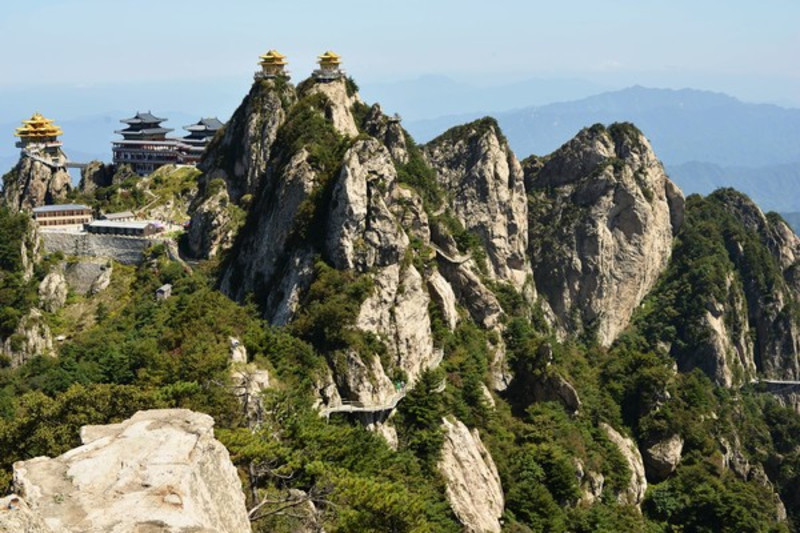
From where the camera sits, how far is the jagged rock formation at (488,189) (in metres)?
93.1

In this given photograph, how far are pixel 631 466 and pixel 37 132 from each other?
60242 millimetres

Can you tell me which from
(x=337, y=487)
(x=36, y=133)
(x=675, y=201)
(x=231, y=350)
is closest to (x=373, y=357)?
(x=231, y=350)

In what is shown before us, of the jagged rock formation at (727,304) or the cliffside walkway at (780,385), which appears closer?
the jagged rock formation at (727,304)

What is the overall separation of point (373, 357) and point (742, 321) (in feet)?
215

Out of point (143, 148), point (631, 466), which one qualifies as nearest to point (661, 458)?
point (631, 466)

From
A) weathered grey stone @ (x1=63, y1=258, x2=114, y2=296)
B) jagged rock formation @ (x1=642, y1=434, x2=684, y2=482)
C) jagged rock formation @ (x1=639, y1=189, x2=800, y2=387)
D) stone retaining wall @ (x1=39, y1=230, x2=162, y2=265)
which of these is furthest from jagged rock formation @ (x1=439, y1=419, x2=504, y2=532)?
jagged rock formation @ (x1=639, y1=189, x2=800, y2=387)

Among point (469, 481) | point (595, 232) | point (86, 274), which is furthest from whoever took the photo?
point (595, 232)

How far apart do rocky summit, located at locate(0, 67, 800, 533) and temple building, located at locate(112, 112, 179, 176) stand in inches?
116

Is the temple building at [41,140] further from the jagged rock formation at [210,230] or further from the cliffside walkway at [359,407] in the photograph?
the cliffside walkway at [359,407]

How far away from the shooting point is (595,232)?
98000mm

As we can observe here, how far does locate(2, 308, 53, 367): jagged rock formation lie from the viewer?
62281mm

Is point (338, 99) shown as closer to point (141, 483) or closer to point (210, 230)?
point (210, 230)

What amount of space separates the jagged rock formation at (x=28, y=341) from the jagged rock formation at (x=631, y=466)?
37349 mm

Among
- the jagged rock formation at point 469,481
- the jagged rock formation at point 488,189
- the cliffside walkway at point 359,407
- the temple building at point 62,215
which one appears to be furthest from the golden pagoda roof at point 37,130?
the jagged rock formation at point 469,481
